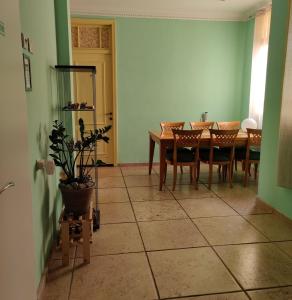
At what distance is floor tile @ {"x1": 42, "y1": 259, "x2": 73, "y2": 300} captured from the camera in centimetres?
191

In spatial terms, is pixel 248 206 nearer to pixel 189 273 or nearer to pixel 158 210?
pixel 158 210

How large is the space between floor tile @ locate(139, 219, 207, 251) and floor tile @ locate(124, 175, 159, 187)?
133cm

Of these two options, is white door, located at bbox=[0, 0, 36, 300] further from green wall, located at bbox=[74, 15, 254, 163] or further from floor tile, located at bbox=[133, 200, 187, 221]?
green wall, located at bbox=[74, 15, 254, 163]

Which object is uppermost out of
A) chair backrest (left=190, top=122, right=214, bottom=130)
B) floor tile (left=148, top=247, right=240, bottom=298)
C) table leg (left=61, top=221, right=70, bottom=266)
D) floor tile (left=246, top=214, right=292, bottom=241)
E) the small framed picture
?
the small framed picture

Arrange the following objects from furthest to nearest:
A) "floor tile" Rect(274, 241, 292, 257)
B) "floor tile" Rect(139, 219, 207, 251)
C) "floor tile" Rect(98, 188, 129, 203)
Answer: "floor tile" Rect(98, 188, 129, 203) < "floor tile" Rect(139, 219, 207, 251) < "floor tile" Rect(274, 241, 292, 257)

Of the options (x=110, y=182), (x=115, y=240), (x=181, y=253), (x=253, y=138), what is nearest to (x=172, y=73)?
(x=253, y=138)

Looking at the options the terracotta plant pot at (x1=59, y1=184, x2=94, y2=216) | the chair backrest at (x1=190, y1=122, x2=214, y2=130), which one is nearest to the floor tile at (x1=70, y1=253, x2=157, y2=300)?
the terracotta plant pot at (x1=59, y1=184, x2=94, y2=216)

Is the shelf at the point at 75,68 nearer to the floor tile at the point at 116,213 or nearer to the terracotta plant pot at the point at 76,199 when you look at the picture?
the terracotta plant pot at the point at 76,199

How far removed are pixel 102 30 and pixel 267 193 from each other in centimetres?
385

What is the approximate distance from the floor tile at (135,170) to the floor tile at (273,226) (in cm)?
221

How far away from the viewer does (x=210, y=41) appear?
17.4 ft

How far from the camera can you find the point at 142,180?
451 cm

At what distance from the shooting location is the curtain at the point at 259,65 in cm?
466

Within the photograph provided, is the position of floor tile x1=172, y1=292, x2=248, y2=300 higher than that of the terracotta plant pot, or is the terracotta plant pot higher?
the terracotta plant pot
